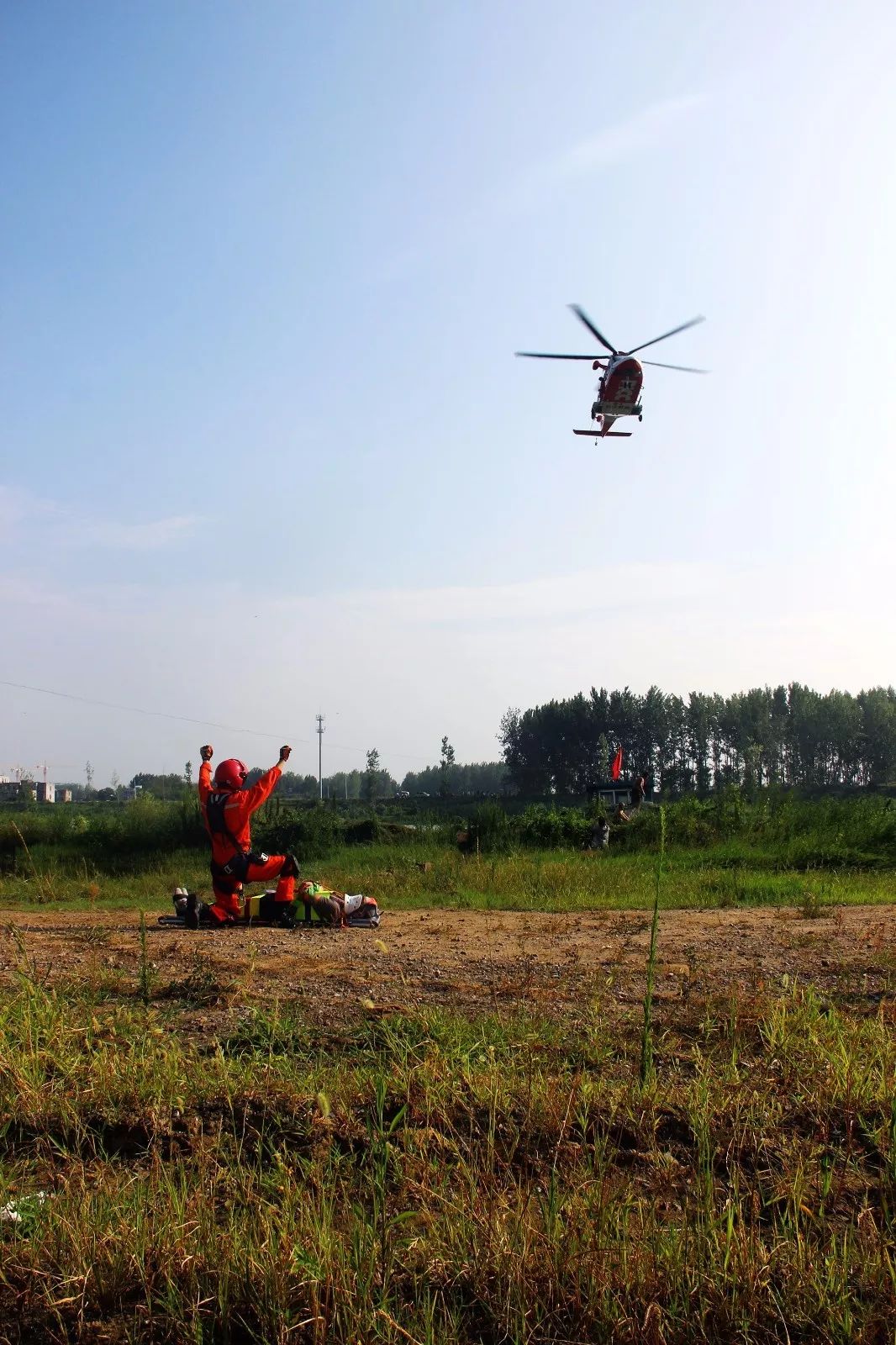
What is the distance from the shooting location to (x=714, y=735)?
4067 inches

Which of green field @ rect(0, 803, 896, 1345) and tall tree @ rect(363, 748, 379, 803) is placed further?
tall tree @ rect(363, 748, 379, 803)

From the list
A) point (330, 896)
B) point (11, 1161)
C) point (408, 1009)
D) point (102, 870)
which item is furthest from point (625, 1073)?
point (102, 870)

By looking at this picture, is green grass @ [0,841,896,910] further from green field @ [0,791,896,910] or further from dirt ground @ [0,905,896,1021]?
dirt ground @ [0,905,896,1021]

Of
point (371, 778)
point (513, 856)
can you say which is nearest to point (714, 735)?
point (371, 778)

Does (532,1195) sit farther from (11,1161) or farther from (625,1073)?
(11,1161)

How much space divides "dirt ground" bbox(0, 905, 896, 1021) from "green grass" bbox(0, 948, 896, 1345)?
748 millimetres

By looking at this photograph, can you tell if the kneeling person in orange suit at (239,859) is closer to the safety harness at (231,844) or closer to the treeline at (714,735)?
the safety harness at (231,844)

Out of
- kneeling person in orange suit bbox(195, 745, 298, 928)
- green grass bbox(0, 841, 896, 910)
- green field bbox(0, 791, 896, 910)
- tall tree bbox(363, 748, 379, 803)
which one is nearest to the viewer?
kneeling person in orange suit bbox(195, 745, 298, 928)

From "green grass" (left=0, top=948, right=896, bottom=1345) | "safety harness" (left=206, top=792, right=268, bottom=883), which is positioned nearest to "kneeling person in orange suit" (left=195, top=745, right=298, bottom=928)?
"safety harness" (left=206, top=792, right=268, bottom=883)

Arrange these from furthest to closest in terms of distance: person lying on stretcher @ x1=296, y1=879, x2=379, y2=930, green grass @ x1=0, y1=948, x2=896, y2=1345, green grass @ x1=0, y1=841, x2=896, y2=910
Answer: green grass @ x1=0, y1=841, x2=896, y2=910 < person lying on stretcher @ x1=296, y1=879, x2=379, y2=930 < green grass @ x1=0, y1=948, x2=896, y2=1345

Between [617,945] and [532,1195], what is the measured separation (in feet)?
15.6

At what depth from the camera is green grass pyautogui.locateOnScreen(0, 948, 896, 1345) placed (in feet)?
9.78

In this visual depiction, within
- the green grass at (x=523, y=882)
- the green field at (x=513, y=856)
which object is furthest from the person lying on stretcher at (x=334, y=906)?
the green field at (x=513, y=856)

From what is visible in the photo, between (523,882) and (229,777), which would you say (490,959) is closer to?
(229,777)
